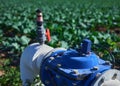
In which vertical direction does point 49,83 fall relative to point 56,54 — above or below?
below

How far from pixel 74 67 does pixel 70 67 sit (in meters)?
0.04

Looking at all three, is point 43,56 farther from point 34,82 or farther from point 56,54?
point 34,82

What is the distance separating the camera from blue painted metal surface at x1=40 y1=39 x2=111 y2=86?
319 cm

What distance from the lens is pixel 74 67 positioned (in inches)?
132

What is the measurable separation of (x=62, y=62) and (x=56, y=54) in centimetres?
28

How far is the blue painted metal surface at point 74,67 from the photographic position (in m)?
3.19

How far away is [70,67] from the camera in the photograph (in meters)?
3.37

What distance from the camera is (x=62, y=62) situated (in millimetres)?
3463

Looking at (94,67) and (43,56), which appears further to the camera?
(43,56)

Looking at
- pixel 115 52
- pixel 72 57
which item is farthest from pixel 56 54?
pixel 115 52

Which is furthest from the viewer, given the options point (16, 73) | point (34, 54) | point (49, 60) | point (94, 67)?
point (16, 73)

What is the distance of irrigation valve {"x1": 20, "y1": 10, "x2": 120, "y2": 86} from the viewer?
3.16 m

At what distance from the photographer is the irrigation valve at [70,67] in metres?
3.16

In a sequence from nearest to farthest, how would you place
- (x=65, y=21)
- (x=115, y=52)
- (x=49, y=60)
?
(x=49, y=60) → (x=115, y=52) → (x=65, y=21)
